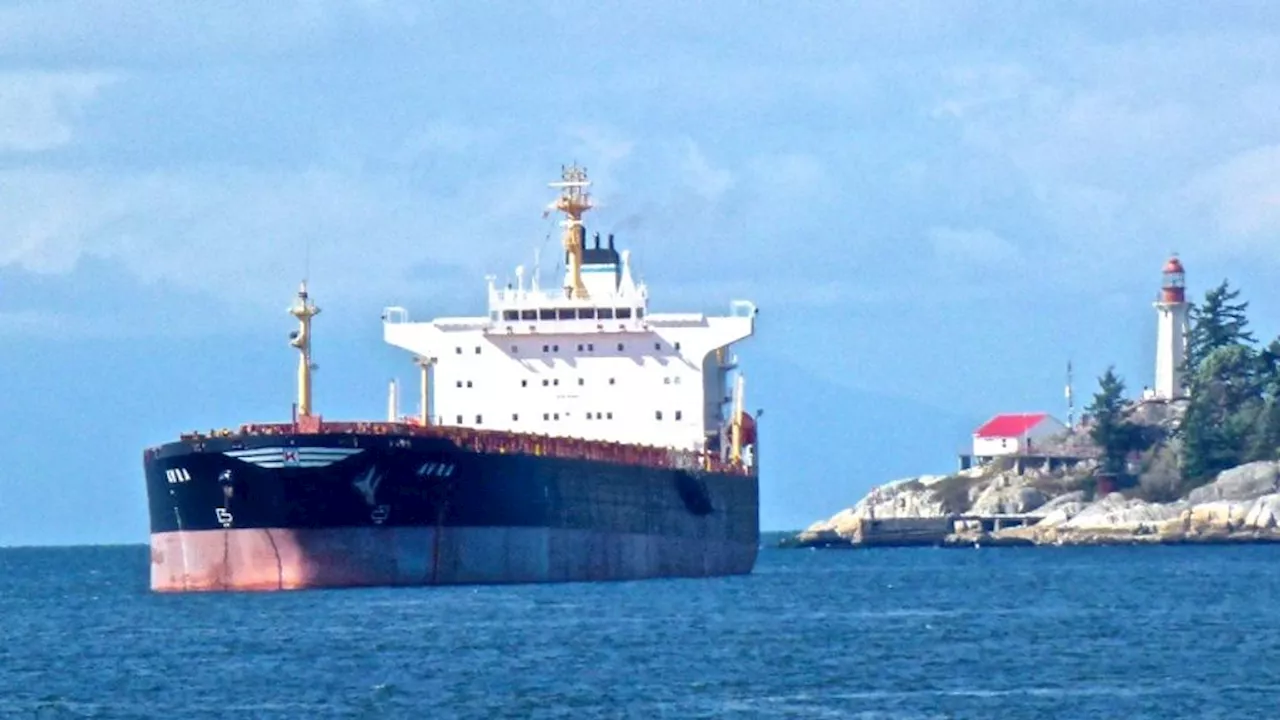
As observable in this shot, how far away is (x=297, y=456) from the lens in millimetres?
46438

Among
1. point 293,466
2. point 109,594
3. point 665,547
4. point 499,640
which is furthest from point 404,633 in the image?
point 109,594

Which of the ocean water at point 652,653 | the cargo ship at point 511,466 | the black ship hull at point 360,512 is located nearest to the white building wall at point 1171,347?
the cargo ship at point 511,466

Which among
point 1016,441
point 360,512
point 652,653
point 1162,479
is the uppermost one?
point 1016,441

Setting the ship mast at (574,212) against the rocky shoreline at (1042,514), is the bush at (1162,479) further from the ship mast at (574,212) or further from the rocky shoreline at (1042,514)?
the ship mast at (574,212)

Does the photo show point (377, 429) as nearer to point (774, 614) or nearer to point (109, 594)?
point (774, 614)

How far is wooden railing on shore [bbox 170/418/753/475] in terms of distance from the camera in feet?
156

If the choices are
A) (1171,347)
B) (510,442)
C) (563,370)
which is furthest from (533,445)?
(1171,347)

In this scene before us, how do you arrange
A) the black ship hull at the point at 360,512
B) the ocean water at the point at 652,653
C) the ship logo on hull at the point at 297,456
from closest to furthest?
the ocean water at the point at 652,653, the ship logo on hull at the point at 297,456, the black ship hull at the point at 360,512

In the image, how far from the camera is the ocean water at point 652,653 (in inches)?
1281

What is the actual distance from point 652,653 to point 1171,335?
79640mm

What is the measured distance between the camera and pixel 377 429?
158ft

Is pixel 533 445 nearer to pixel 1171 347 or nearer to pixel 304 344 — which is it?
pixel 304 344

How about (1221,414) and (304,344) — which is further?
(1221,414)

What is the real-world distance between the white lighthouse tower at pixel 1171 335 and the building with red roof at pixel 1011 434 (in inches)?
254
